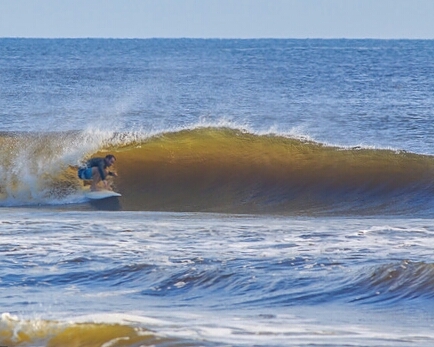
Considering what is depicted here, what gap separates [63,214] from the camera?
12.8 metres

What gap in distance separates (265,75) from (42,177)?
111 feet

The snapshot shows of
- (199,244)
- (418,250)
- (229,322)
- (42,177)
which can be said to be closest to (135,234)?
(199,244)

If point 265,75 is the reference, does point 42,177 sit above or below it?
below

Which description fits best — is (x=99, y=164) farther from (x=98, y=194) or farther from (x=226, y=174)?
(x=226, y=174)

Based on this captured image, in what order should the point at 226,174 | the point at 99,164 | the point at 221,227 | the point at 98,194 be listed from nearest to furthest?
the point at 221,227 → the point at 98,194 → the point at 99,164 → the point at 226,174

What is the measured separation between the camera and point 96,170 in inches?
603

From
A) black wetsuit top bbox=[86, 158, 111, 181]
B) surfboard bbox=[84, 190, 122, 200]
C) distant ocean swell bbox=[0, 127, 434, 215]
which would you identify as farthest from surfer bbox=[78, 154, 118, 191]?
distant ocean swell bbox=[0, 127, 434, 215]

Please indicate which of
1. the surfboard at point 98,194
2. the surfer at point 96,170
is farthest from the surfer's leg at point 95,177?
the surfboard at point 98,194

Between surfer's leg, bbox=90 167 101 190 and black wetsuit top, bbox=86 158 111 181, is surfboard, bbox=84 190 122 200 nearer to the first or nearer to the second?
surfer's leg, bbox=90 167 101 190

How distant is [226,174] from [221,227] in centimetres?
612

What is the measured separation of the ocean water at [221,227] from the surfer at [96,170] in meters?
0.36

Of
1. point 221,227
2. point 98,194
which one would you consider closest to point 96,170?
point 98,194

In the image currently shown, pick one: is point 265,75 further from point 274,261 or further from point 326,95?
point 274,261

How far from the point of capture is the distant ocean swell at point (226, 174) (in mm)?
15195
